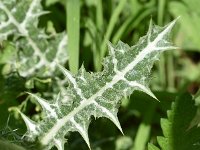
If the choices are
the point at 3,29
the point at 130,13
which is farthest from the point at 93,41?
the point at 3,29

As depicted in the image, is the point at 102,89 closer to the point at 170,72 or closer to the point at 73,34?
the point at 73,34

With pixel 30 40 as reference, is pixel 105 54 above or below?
below

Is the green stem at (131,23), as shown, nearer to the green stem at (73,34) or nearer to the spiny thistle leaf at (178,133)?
the green stem at (73,34)

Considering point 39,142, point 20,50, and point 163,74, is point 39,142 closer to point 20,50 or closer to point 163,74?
point 20,50

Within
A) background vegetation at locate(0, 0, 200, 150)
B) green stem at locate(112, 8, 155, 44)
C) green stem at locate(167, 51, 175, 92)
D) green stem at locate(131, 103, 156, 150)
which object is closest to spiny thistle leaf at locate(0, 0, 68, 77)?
background vegetation at locate(0, 0, 200, 150)

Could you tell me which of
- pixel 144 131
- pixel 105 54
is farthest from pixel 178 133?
pixel 105 54

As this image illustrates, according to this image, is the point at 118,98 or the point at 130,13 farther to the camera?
the point at 130,13

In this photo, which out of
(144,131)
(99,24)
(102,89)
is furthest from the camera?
(99,24)
